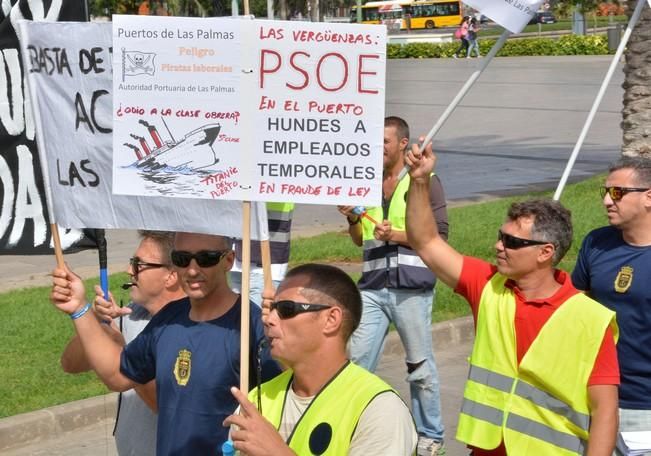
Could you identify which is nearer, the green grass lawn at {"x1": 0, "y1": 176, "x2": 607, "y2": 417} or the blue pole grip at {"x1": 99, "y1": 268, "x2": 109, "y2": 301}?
the blue pole grip at {"x1": 99, "y1": 268, "x2": 109, "y2": 301}

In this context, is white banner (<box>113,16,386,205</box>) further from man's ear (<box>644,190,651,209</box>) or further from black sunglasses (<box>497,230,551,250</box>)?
man's ear (<box>644,190,651,209</box>)

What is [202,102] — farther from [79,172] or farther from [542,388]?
[542,388]

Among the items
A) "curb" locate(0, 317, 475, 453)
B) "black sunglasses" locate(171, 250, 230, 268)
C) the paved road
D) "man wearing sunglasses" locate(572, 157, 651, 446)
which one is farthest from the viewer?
the paved road

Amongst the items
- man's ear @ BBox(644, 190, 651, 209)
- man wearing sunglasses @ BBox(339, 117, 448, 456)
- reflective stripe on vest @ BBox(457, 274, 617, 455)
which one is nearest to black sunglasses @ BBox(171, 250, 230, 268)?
reflective stripe on vest @ BBox(457, 274, 617, 455)

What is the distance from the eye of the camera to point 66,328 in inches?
398

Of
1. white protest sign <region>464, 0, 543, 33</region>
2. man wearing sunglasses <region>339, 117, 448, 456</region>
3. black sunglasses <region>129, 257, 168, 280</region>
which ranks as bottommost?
man wearing sunglasses <region>339, 117, 448, 456</region>

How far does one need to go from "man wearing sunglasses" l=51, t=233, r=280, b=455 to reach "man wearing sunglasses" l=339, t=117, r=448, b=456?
9.14 ft

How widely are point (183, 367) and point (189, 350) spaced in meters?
0.06

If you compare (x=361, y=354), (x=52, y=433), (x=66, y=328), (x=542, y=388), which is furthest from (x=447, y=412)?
(x=542, y=388)

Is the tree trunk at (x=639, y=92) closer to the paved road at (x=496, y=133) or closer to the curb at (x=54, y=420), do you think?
the paved road at (x=496, y=133)

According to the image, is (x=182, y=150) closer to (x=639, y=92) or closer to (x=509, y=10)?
(x=509, y=10)

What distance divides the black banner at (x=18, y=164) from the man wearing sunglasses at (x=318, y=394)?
61.2 inches

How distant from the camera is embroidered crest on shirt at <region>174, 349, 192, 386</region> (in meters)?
4.43

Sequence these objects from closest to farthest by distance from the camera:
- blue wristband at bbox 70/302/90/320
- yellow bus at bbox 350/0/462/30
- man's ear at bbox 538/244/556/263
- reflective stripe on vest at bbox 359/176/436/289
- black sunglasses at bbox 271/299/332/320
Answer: black sunglasses at bbox 271/299/332/320, blue wristband at bbox 70/302/90/320, man's ear at bbox 538/244/556/263, reflective stripe on vest at bbox 359/176/436/289, yellow bus at bbox 350/0/462/30
